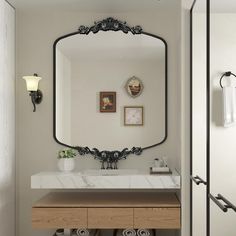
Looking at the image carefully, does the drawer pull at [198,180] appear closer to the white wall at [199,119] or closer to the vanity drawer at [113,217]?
the white wall at [199,119]

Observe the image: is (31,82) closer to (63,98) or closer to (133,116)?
(63,98)

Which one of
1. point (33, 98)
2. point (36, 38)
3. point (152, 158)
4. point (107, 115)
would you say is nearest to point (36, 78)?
point (33, 98)

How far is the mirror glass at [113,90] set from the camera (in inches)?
151

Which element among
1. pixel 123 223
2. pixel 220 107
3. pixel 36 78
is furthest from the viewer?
pixel 36 78

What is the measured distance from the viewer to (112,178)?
3375mm

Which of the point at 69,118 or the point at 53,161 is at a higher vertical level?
the point at 69,118

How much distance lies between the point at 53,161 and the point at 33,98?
638 mm

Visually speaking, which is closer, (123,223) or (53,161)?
(123,223)

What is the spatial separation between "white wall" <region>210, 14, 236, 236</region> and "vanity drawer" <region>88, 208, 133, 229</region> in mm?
802

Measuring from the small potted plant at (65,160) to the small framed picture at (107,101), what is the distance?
528 mm

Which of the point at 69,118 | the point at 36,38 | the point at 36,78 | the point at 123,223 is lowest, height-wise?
the point at 123,223

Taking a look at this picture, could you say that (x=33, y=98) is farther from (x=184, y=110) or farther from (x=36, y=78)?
(x=184, y=110)

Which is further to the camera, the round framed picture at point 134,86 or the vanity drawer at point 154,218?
the round framed picture at point 134,86

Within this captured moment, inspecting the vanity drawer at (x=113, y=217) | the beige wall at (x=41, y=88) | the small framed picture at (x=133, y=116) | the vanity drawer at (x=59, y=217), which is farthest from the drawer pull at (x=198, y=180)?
the vanity drawer at (x=59, y=217)
